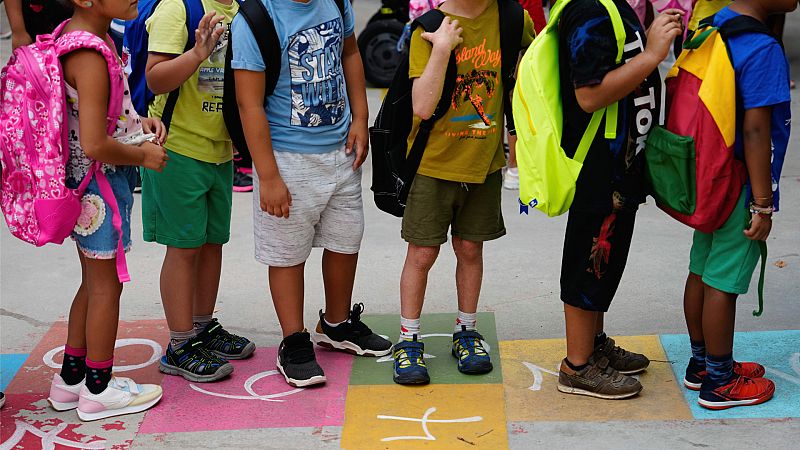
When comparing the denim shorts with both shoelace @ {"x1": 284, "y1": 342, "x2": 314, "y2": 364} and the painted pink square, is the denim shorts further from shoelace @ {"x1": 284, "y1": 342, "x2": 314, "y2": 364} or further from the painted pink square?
shoelace @ {"x1": 284, "y1": 342, "x2": 314, "y2": 364}

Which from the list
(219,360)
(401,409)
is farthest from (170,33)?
(401,409)

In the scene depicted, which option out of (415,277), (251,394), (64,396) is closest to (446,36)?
(415,277)

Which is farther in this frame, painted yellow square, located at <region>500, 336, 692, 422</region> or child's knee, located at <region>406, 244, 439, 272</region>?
child's knee, located at <region>406, 244, 439, 272</region>

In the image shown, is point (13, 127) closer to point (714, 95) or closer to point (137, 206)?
point (714, 95)

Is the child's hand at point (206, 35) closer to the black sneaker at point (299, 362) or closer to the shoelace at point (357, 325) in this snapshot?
the black sneaker at point (299, 362)

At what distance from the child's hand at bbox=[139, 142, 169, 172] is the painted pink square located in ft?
2.93

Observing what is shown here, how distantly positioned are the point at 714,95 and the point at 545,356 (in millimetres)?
1311

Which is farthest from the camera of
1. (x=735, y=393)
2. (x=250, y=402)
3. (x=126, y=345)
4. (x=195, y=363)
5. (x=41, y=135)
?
(x=126, y=345)

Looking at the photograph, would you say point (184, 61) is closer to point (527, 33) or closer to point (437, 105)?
point (437, 105)

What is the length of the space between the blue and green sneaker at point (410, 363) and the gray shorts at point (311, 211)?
0.44 meters

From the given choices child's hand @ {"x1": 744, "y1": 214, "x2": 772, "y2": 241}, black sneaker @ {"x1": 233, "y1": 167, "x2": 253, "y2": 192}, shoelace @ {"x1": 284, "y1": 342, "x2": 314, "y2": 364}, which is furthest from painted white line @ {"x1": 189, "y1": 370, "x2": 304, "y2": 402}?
black sneaker @ {"x1": 233, "y1": 167, "x2": 253, "y2": 192}

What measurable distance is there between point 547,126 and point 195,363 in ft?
5.43

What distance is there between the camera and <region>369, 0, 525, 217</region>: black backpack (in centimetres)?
380

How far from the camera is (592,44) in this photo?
3361 mm
